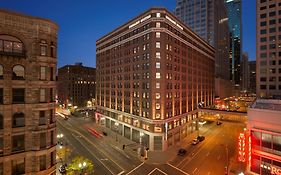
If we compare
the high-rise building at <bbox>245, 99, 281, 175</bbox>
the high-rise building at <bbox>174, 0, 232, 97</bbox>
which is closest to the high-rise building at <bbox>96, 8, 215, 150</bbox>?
the high-rise building at <bbox>245, 99, 281, 175</bbox>

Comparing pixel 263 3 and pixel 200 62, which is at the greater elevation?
pixel 263 3

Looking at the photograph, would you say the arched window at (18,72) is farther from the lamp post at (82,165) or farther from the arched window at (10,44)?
the lamp post at (82,165)

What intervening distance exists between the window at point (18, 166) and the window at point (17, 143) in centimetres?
153

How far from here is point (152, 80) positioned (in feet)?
176

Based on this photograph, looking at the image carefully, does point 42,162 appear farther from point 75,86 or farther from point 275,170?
point 75,86

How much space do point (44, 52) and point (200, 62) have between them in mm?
72377

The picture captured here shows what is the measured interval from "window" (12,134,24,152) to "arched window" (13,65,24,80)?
7.97m

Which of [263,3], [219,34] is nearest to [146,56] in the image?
[263,3]

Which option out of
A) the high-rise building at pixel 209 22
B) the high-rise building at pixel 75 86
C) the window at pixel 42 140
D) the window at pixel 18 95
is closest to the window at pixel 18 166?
the window at pixel 42 140

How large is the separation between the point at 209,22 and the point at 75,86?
11552cm

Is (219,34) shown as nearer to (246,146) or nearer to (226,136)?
(226,136)

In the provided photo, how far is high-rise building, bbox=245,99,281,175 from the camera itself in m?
28.4

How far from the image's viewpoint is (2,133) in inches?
901

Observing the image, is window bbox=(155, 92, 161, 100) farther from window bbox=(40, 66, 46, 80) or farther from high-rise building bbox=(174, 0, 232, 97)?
high-rise building bbox=(174, 0, 232, 97)
